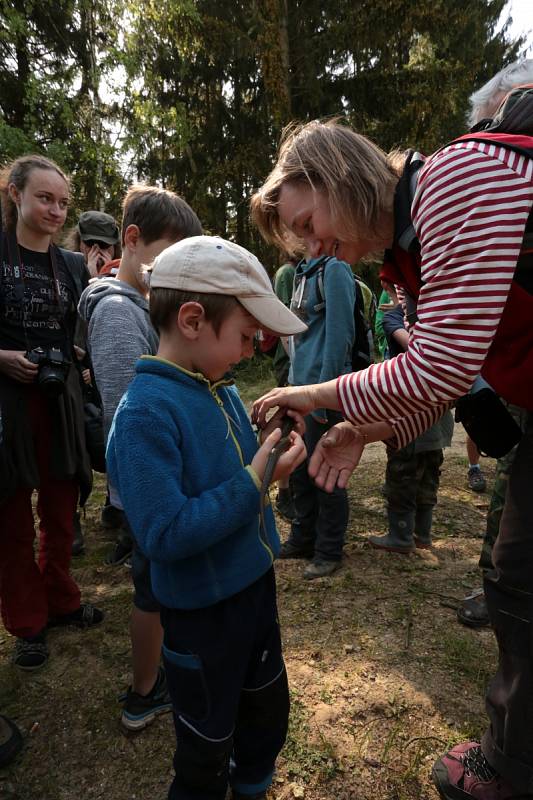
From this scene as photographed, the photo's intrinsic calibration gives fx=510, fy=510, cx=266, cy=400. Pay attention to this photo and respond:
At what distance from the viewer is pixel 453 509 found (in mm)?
4391

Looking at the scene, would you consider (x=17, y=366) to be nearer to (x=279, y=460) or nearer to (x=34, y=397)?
(x=34, y=397)

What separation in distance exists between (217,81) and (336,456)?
42.3 feet

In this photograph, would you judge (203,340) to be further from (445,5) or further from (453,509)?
(445,5)

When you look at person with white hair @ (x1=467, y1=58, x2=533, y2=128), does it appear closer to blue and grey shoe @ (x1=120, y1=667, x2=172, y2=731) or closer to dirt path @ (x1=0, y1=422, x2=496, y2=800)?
dirt path @ (x1=0, y1=422, x2=496, y2=800)

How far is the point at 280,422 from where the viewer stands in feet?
5.12

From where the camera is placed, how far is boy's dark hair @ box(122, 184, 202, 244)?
1.96 metres

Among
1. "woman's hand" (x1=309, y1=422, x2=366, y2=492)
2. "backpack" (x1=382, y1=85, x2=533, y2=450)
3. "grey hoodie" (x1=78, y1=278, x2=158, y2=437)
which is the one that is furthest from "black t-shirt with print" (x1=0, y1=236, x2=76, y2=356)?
"backpack" (x1=382, y1=85, x2=533, y2=450)

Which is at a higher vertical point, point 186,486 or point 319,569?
point 186,486

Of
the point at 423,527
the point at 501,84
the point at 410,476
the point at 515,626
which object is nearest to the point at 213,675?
the point at 515,626

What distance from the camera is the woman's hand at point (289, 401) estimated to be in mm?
1563

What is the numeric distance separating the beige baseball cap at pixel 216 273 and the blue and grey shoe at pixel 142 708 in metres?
1.67

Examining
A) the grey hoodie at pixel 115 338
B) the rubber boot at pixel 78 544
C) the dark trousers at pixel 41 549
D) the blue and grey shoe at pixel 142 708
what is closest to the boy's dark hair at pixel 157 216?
the grey hoodie at pixel 115 338

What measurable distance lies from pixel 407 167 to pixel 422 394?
705mm

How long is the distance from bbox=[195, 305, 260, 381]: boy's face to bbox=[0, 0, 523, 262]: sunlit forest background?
421 inches
